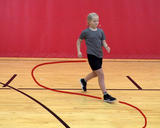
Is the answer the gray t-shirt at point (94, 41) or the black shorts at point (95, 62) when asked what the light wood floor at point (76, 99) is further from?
the gray t-shirt at point (94, 41)

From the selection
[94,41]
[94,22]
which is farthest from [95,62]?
[94,22]

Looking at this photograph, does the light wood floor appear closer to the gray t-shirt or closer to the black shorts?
the black shorts

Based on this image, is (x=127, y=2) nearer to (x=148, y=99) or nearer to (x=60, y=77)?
(x=60, y=77)

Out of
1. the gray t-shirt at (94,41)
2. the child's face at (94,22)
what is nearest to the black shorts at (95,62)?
the gray t-shirt at (94,41)

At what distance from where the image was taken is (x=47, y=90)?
11.7 feet

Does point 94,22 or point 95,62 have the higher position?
point 94,22

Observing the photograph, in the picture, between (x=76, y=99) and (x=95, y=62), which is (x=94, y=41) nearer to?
(x=95, y=62)

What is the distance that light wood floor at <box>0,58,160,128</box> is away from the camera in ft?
8.17

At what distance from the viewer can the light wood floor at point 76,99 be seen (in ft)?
8.17

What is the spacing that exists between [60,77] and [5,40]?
232 centimetres

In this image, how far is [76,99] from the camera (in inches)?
126

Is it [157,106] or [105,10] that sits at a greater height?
[105,10]

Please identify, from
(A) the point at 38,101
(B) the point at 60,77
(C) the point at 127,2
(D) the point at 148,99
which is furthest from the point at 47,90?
(C) the point at 127,2

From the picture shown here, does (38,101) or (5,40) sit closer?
(38,101)
